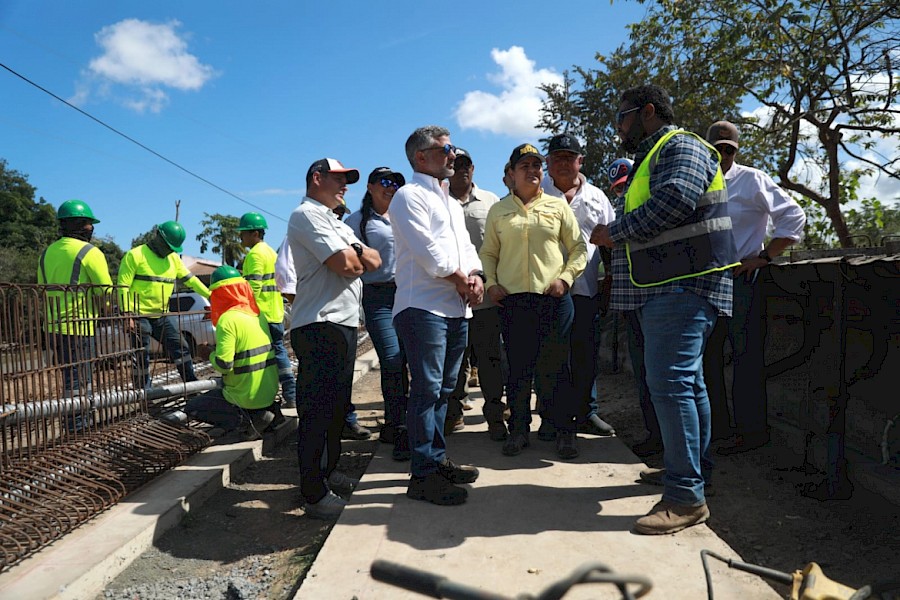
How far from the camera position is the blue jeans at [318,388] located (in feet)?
11.3

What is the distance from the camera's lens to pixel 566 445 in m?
3.94

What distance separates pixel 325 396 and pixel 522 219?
1.62m

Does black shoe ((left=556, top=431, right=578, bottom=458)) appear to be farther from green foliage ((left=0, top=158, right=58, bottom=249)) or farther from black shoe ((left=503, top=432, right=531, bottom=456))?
green foliage ((left=0, top=158, right=58, bottom=249))

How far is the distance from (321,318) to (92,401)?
1.91m

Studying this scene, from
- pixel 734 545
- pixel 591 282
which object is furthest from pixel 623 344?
pixel 734 545

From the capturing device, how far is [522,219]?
3.95 meters

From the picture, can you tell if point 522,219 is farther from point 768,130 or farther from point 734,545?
point 768,130

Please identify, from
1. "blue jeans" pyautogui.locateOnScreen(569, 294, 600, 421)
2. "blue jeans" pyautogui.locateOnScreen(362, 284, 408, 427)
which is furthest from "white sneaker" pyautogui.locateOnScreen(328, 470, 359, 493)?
"blue jeans" pyautogui.locateOnScreen(569, 294, 600, 421)

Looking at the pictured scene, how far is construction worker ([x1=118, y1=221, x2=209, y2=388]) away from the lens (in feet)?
19.8

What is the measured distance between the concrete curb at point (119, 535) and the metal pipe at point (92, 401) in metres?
0.60

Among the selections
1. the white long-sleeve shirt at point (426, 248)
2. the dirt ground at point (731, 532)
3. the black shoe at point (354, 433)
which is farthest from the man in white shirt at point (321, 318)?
the black shoe at point (354, 433)

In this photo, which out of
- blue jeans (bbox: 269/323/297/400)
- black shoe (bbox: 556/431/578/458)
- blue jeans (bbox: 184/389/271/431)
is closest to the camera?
black shoe (bbox: 556/431/578/458)

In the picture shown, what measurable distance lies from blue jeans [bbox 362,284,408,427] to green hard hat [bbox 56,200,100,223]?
2585 mm

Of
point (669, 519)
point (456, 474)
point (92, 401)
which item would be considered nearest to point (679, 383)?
point (669, 519)
